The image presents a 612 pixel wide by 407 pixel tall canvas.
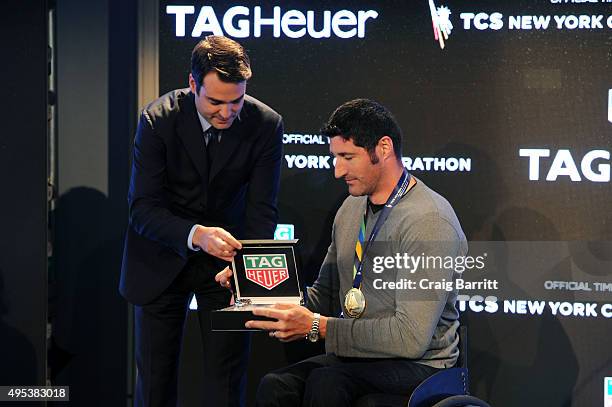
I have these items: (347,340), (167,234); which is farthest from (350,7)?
(347,340)

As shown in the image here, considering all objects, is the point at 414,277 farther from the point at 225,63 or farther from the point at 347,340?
the point at 225,63

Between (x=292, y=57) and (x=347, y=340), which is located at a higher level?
(x=292, y=57)

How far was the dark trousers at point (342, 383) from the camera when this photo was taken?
9.46 ft

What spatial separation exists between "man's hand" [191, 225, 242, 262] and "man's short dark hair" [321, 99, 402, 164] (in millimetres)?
495

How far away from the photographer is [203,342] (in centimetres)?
351

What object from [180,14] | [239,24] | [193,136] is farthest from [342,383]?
[180,14]

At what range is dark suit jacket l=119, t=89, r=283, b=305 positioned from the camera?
340 centimetres

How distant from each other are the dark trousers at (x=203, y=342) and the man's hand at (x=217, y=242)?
0.93ft

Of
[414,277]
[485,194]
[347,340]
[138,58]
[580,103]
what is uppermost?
[138,58]

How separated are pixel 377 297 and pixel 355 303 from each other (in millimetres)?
79

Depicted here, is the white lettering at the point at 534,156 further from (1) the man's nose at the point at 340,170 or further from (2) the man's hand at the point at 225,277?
(2) the man's hand at the point at 225,277

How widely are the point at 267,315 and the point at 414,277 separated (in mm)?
480

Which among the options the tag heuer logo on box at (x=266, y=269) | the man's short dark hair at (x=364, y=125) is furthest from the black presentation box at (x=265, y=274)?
the man's short dark hair at (x=364, y=125)

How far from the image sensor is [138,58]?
14.1 ft
